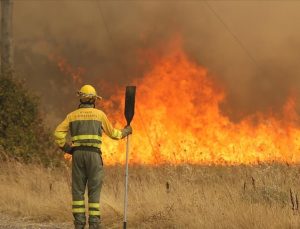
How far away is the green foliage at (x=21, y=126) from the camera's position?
16828 mm

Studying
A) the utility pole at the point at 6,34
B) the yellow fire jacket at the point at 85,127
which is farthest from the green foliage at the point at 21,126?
the yellow fire jacket at the point at 85,127

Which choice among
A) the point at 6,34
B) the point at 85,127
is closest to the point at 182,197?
the point at 85,127

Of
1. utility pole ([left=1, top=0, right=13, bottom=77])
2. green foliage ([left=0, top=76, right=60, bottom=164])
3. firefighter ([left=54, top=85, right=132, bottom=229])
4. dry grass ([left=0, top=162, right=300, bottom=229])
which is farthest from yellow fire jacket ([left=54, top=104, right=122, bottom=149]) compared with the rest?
A: utility pole ([left=1, top=0, right=13, bottom=77])

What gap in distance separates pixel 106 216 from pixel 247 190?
2619 millimetres

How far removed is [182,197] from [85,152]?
2590mm

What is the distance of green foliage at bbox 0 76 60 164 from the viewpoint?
1683 centimetres

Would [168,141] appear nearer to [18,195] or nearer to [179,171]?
[179,171]

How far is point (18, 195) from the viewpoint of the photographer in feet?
42.3

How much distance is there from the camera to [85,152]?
28.7 feet

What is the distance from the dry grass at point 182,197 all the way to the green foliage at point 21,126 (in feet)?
4.67

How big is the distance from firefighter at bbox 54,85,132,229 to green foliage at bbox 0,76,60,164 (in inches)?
314

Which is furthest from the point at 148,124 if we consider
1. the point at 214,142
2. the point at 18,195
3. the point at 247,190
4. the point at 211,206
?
the point at 211,206

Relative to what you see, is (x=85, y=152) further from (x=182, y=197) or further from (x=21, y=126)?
(x=21, y=126)

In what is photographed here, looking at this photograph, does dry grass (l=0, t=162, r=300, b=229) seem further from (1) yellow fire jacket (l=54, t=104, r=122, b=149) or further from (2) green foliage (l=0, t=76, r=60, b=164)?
(1) yellow fire jacket (l=54, t=104, r=122, b=149)
